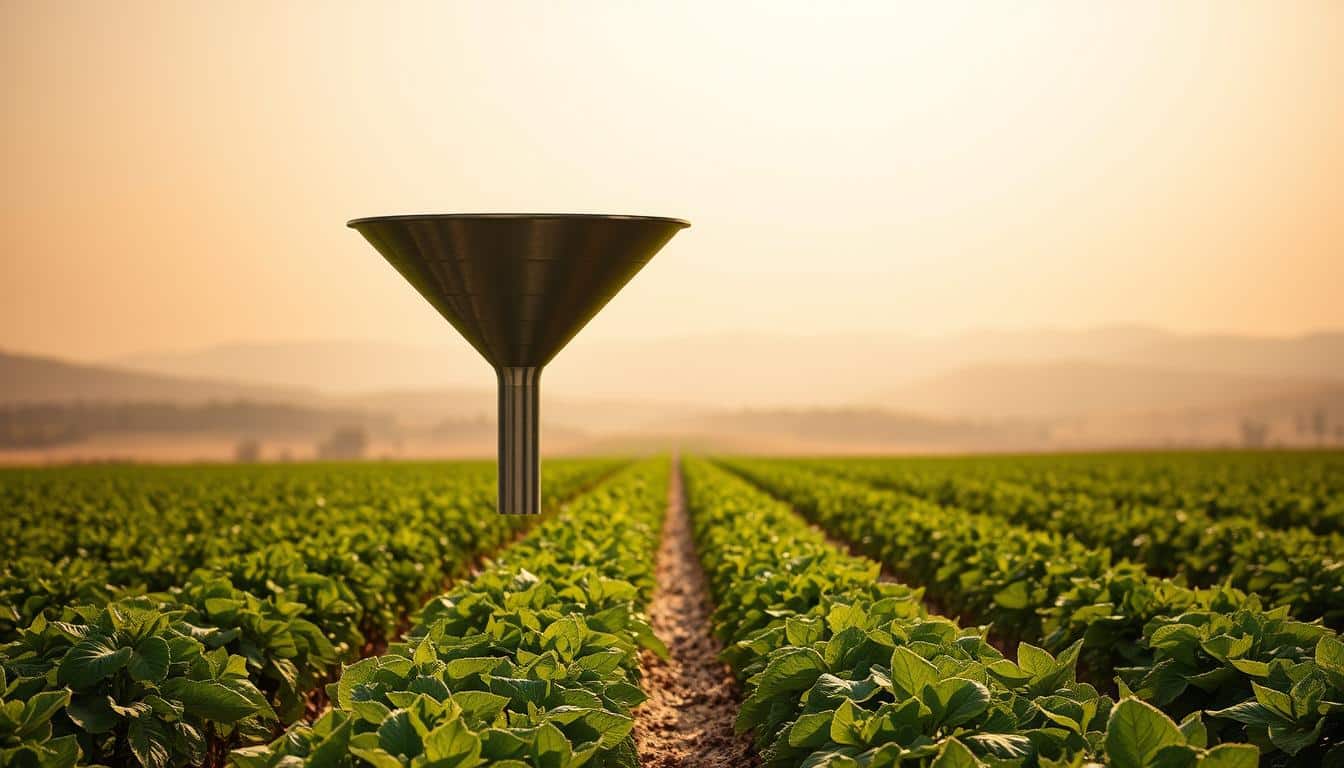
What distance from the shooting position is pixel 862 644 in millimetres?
4891

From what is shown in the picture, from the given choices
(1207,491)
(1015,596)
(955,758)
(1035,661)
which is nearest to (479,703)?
(955,758)

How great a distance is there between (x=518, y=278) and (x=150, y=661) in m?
2.75

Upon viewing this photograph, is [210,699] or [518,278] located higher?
[518,278]

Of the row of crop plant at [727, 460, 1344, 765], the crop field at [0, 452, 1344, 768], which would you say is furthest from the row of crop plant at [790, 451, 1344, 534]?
the row of crop plant at [727, 460, 1344, 765]

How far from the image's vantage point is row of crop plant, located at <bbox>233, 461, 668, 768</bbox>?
3.47 m

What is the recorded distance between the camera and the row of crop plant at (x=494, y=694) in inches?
137

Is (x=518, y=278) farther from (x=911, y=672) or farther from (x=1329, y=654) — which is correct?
(x=1329, y=654)

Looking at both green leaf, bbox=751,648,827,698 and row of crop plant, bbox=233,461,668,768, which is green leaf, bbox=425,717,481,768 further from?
green leaf, bbox=751,648,827,698

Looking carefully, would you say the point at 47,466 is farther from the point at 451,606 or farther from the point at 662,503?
the point at 451,606

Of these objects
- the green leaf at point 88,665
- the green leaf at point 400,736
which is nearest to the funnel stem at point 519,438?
the green leaf at point 400,736

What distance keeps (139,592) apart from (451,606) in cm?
376

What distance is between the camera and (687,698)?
29.6ft

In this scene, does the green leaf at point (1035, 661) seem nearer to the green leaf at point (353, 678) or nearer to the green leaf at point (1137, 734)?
the green leaf at point (1137, 734)

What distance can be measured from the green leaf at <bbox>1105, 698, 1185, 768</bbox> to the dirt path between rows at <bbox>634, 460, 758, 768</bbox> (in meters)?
3.79
